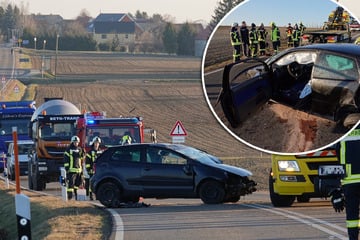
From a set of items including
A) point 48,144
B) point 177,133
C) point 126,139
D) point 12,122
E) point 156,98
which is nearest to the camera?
point 126,139

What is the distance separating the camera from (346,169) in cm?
822

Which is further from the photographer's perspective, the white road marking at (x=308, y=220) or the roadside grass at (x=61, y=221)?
the roadside grass at (x=61, y=221)

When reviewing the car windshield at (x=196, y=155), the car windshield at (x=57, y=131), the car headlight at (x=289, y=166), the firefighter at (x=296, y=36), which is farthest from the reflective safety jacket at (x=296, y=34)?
the car windshield at (x=57, y=131)

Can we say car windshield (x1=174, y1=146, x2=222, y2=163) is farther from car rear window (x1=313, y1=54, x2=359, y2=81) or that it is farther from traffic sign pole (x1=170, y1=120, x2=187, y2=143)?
car rear window (x1=313, y1=54, x2=359, y2=81)

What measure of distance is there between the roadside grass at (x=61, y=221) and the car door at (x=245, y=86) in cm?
912

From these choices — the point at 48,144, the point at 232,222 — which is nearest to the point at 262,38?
the point at 232,222

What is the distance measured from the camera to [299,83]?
267cm

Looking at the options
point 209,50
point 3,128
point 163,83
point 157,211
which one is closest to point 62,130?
point 3,128

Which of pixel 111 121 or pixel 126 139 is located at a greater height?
pixel 111 121

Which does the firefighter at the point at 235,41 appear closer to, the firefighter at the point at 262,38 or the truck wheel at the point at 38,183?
the firefighter at the point at 262,38

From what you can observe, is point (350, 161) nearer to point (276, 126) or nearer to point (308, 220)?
Answer: point (308, 220)

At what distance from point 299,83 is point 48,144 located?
25.6m

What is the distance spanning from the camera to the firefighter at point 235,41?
2596 mm

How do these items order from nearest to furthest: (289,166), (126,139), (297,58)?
1. (297,58)
2. (289,166)
3. (126,139)
